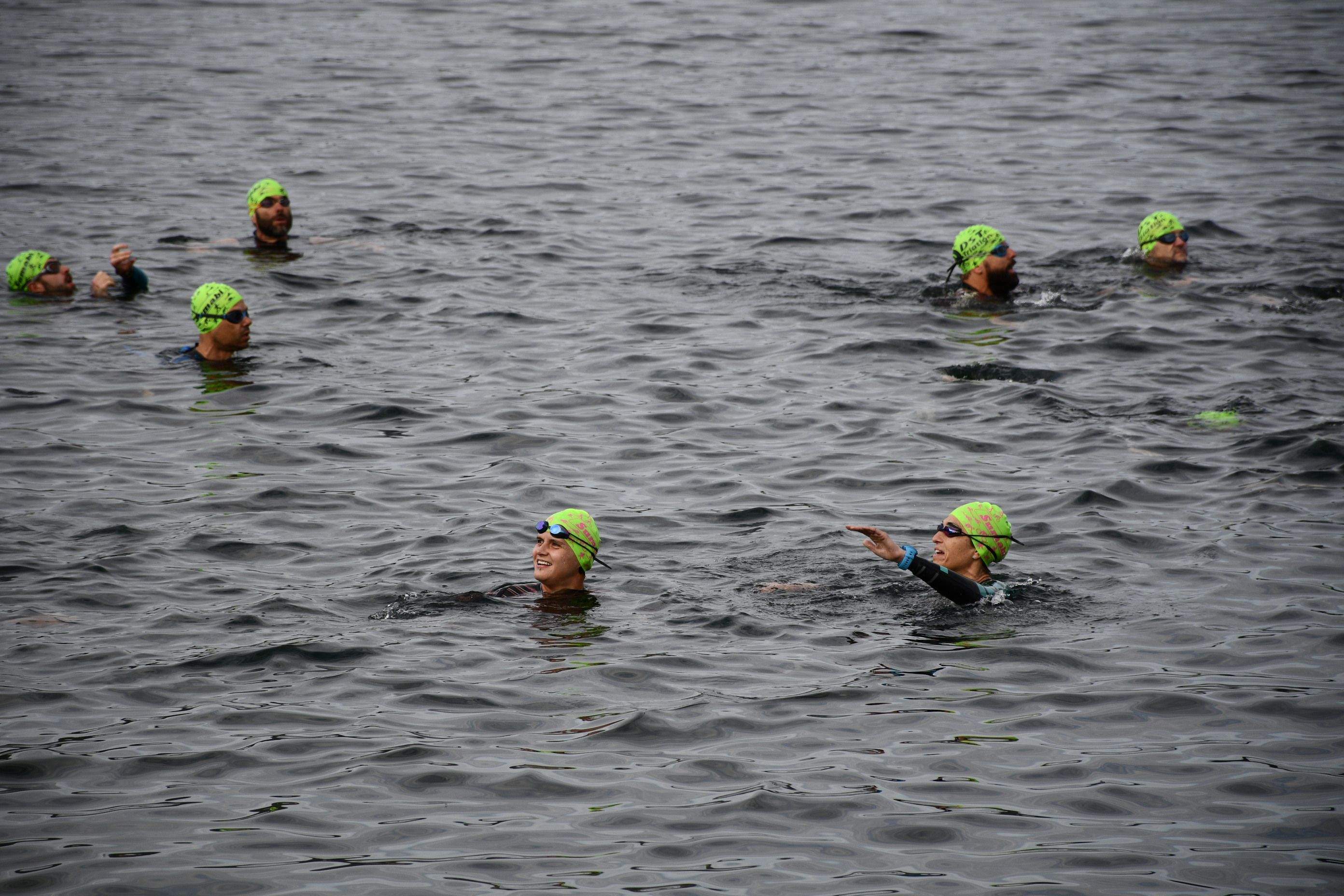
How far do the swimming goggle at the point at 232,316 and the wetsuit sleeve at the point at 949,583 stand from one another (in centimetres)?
898

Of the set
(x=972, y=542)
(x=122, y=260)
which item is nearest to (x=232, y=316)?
(x=122, y=260)

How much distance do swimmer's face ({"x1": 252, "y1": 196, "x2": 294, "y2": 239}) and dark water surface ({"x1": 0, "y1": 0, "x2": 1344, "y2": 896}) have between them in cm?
56

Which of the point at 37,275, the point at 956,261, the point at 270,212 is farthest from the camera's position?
the point at 270,212

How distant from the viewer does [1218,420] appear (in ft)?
46.8

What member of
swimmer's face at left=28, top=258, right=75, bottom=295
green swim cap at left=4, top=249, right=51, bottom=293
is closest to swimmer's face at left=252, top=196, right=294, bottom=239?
swimmer's face at left=28, top=258, right=75, bottom=295

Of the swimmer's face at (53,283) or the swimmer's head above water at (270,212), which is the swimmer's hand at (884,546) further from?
the swimmer's head above water at (270,212)

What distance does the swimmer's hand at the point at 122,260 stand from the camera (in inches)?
679

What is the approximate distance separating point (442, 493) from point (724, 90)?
831 inches

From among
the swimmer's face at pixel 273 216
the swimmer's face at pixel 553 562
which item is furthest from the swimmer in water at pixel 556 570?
the swimmer's face at pixel 273 216

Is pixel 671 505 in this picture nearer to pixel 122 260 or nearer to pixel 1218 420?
pixel 1218 420

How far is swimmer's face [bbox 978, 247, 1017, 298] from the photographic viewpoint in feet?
59.0

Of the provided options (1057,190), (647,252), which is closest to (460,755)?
(647,252)

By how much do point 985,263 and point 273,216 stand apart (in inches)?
402

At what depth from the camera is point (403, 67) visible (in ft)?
108
